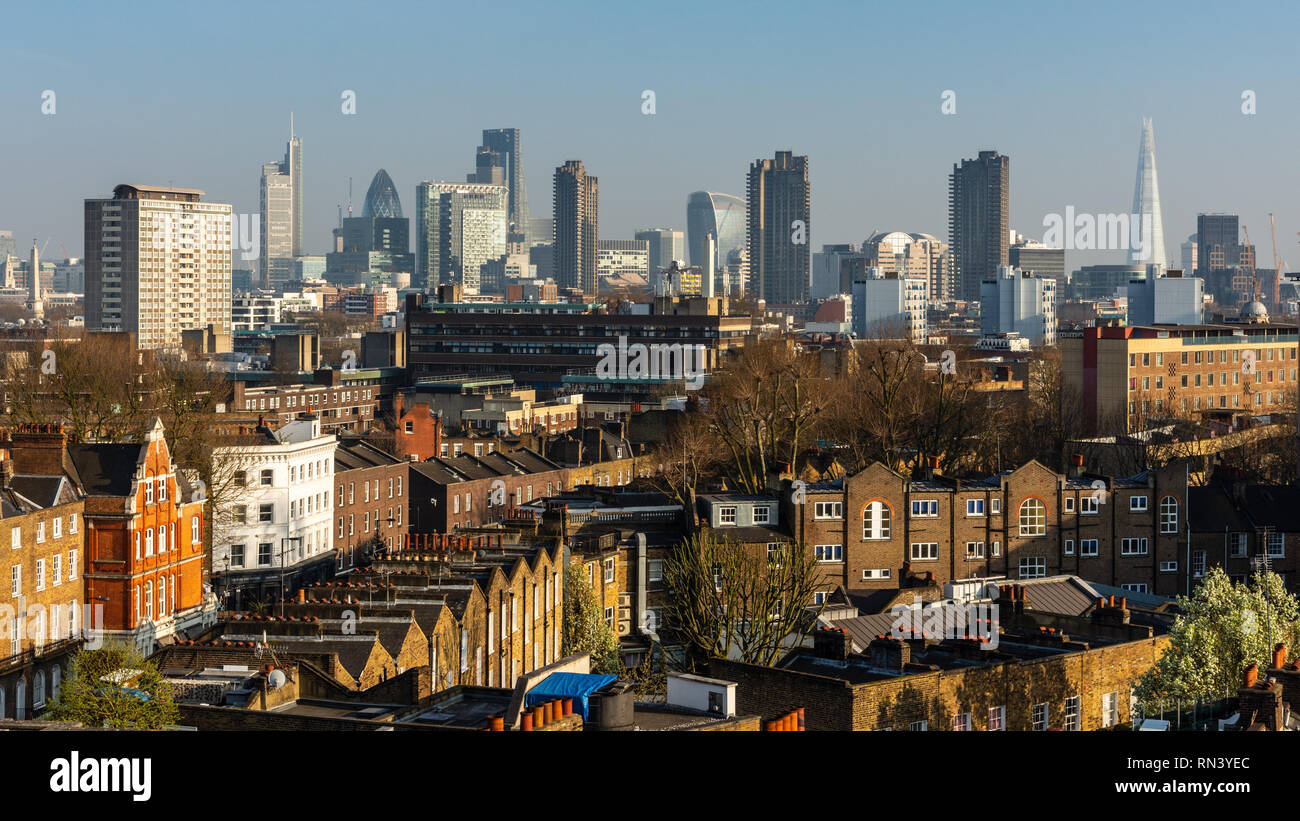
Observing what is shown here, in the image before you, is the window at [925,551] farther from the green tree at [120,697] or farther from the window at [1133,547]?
the green tree at [120,697]

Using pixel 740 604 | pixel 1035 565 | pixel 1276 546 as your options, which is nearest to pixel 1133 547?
pixel 1035 565

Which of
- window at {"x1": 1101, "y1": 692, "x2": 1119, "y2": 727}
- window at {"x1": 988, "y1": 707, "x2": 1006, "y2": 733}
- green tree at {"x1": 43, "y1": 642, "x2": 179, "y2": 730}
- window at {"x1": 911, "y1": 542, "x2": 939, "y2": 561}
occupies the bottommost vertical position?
window at {"x1": 1101, "y1": 692, "x2": 1119, "y2": 727}

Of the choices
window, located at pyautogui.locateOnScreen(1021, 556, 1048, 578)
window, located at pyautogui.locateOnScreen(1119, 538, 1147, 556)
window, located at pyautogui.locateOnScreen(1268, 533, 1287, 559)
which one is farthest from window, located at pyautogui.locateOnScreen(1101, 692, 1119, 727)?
window, located at pyautogui.locateOnScreen(1268, 533, 1287, 559)

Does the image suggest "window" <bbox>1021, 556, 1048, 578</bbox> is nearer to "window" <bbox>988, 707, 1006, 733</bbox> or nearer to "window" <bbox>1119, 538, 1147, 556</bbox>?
"window" <bbox>1119, 538, 1147, 556</bbox>

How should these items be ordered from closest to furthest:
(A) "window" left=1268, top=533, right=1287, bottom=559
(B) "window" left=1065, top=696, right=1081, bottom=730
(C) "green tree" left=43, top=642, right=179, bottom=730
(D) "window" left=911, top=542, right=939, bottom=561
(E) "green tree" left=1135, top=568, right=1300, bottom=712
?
(C) "green tree" left=43, top=642, right=179, bottom=730 → (E) "green tree" left=1135, top=568, right=1300, bottom=712 → (B) "window" left=1065, top=696, right=1081, bottom=730 → (D) "window" left=911, top=542, right=939, bottom=561 → (A) "window" left=1268, top=533, right=1287, bottom=559

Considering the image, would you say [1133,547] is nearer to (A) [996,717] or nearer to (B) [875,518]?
(B) [875,518]

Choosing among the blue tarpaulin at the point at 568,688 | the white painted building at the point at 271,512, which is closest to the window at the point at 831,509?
the white painted building at the point at 271,512
